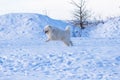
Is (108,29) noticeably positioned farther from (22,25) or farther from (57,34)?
(57,34)

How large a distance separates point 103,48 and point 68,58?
2148mm

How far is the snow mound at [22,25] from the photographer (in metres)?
23.4

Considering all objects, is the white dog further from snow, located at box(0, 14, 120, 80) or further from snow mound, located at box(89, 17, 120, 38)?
snow mound, located at box(89, 17, 120, 38)

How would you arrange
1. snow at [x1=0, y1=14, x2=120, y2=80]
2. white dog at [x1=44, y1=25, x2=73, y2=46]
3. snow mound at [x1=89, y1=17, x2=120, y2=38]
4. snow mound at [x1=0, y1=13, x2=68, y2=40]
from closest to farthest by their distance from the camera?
snow at [x1=0, y1=14, x2=120, y2=80] → white dog at [x1=44, y1=25, x2=73, y2=46] → snow mound at [x1=0, y1=13, x2=68, y2=40] → snow mound at [x1=89, y1=17, x2=120, y2=38]

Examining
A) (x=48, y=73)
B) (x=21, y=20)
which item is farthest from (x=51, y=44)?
(x=21, y=20)

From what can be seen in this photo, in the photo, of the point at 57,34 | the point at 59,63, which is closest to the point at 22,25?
the point at 57,34

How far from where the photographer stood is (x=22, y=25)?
25922mm

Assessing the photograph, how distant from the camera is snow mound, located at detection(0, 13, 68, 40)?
23359 mm

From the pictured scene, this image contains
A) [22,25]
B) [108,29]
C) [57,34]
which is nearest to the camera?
[57,34]

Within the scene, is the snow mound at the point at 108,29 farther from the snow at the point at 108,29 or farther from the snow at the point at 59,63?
the snow at the point at 59,63

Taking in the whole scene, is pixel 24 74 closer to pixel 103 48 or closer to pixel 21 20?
pixel 103 48

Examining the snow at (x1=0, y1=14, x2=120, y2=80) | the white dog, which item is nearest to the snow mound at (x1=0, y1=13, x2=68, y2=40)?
the white dog

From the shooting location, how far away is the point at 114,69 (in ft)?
33.3

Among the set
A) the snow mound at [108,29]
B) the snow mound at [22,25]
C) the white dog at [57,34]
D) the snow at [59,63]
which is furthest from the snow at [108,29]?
the snow at [59,63]
